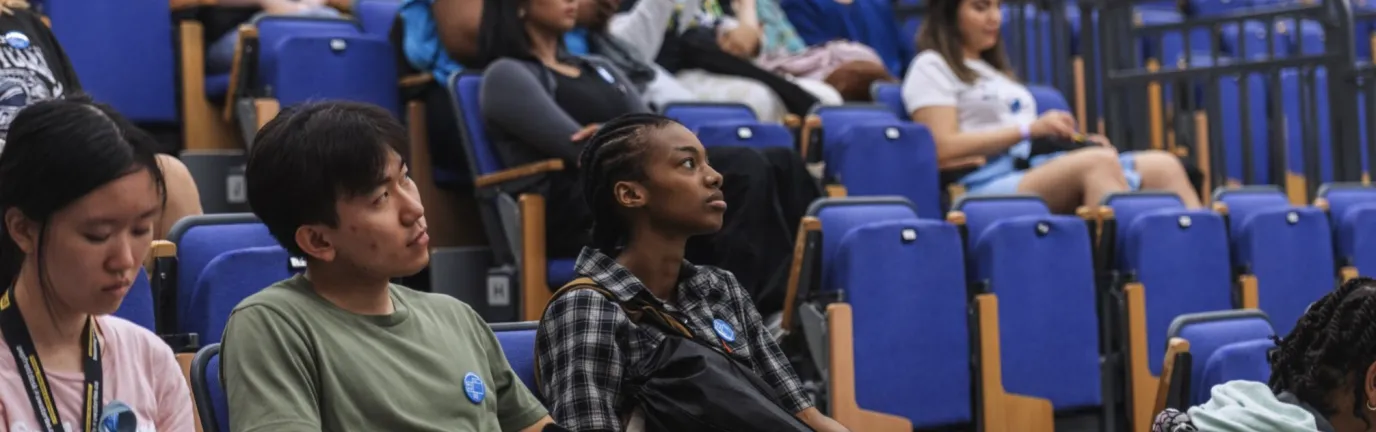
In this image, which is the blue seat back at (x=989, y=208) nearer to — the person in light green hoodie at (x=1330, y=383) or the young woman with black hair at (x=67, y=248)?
the person in light green hoodie at (x=1330, y=383)

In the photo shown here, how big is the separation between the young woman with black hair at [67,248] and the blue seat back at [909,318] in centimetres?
179

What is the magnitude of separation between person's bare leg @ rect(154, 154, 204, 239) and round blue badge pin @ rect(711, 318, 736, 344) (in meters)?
0.95

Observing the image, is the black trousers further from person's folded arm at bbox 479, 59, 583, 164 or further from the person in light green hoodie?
the person in light green hoodie

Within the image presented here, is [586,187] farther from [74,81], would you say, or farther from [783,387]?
[74,81]

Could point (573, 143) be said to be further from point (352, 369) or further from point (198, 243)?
point (352, 369)

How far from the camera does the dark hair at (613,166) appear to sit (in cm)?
212

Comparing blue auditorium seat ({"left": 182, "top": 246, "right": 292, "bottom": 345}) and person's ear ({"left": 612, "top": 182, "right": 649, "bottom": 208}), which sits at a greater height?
person's ear ({"left": 612, "top": 182, "right": 649, "bottom": 208})

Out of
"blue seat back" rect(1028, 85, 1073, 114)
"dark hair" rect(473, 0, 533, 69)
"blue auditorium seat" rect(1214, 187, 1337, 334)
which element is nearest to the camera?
"dark hair" rect(473, 0, 533, 69)

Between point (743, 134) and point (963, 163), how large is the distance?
0.89 meters

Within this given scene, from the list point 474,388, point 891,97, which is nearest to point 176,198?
point 474,388

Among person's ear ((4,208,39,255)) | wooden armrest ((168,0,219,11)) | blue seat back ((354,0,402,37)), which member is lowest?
person's ear ((4,208,39,255))

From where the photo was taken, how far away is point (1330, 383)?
83.5 inches

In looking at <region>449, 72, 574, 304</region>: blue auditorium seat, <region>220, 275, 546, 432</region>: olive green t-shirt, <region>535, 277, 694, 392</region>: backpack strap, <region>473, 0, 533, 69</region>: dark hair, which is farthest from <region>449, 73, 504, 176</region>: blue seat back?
<region>220, 275, 546, 432</region>: olive green t-shirt

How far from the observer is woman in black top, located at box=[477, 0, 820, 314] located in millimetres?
3295
